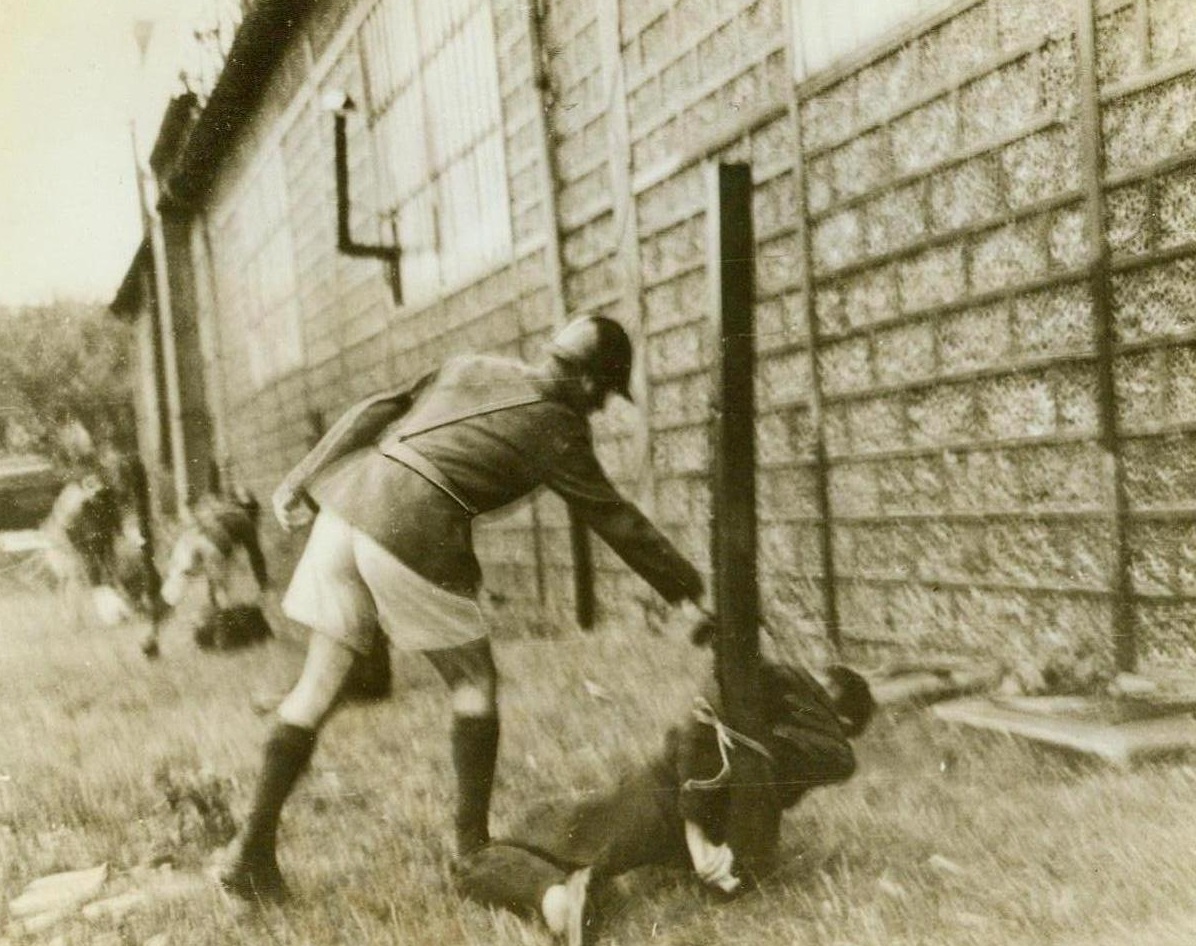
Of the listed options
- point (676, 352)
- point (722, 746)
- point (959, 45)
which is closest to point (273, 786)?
point (722, 746)

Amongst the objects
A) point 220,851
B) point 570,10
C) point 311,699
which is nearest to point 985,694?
point 311,699

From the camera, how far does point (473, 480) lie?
2730 millimetres

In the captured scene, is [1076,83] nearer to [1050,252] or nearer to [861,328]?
[1050,252]

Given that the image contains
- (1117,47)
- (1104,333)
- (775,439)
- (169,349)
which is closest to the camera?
(1117,47)

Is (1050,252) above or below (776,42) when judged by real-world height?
below

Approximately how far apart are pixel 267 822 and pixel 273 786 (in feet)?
0.32

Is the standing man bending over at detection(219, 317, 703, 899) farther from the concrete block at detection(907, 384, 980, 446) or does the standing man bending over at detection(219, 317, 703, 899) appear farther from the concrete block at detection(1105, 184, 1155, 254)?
the concrete block at detection(1105, 184, 1155, 254)

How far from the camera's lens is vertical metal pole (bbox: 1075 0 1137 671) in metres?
2.76

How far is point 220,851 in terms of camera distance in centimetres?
288

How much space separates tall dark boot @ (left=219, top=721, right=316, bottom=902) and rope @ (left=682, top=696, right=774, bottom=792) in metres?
1.02

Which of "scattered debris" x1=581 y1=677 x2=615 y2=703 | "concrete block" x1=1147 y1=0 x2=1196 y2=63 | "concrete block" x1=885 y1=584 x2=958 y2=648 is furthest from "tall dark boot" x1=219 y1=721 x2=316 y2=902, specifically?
"concrete block" x1=1147 y1=0 x2=1196 y2=63

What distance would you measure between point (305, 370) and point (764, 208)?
2.67 meters

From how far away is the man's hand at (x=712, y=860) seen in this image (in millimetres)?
2572

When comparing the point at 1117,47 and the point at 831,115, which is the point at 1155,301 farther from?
the point at 831,115
